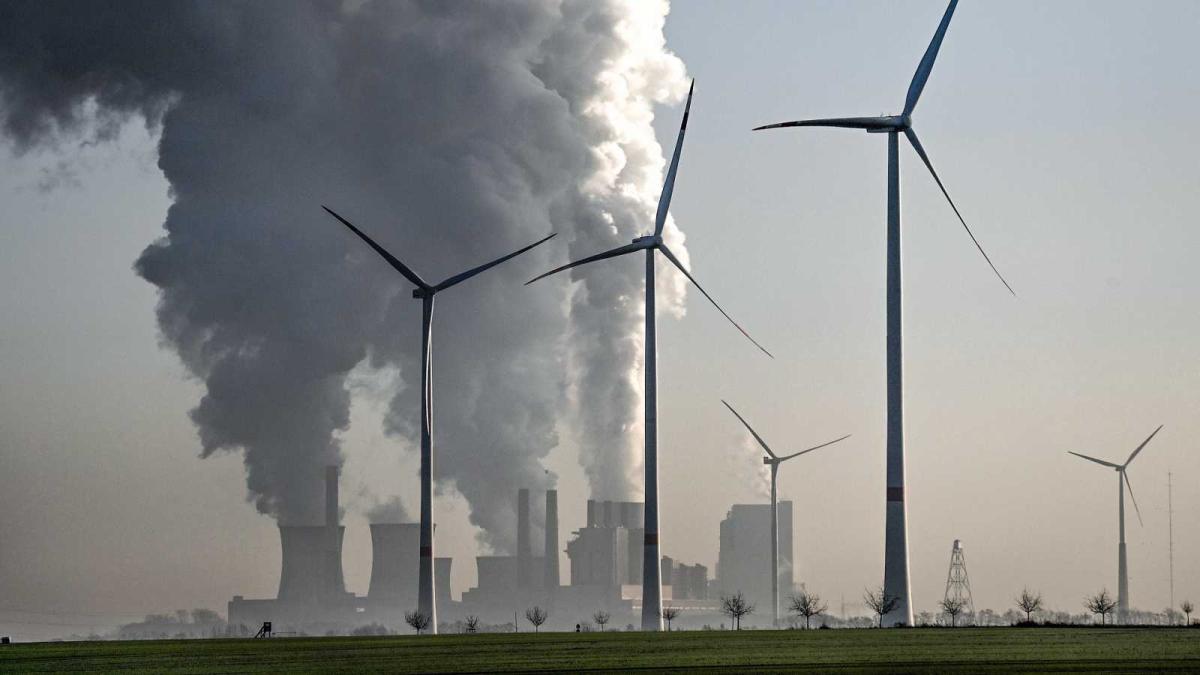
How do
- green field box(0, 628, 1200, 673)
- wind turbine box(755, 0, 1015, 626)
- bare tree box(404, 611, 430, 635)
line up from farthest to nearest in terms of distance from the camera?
bare tree box(404, 611, 430, 635), wind turbine box(755, 0, 1015, 626), green field box(0, 628, 1200, 673)

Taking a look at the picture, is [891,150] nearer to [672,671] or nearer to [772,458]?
[672,671]

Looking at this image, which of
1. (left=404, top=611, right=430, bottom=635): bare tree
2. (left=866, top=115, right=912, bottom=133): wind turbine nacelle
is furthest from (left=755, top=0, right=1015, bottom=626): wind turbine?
(left=404, top=611, right=430, bottom=635): bare tree

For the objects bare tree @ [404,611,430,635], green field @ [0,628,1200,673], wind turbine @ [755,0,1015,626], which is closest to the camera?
green field @ [0,628,1200,673]

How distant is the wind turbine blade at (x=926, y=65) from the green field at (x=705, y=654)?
30.0m

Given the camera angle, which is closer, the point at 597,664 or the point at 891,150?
the point at 597,664

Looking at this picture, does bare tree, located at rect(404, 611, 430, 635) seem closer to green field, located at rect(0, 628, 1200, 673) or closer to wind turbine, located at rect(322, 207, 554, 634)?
wind turbine, located at rect(322, 207, 554, 634)

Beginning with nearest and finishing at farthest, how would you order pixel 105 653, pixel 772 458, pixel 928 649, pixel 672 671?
pixel 672 671
pixel 928 649
pixel 105 653
pixel 772 458

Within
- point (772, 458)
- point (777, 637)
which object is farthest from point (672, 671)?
point (772, 458)

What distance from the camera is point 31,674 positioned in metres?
49.5

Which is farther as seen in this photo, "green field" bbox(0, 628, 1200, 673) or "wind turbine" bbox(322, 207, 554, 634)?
"wind turbine" bbox(322, 207, 554, 634)

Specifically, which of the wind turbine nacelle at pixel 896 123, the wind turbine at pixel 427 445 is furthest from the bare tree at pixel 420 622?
the wind turbine nacelle at pixel 896 123

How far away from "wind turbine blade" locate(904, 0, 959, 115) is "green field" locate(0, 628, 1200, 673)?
3002 centimetres

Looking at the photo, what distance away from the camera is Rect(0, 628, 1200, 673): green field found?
154 ft

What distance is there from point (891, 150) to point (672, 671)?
47696mm
